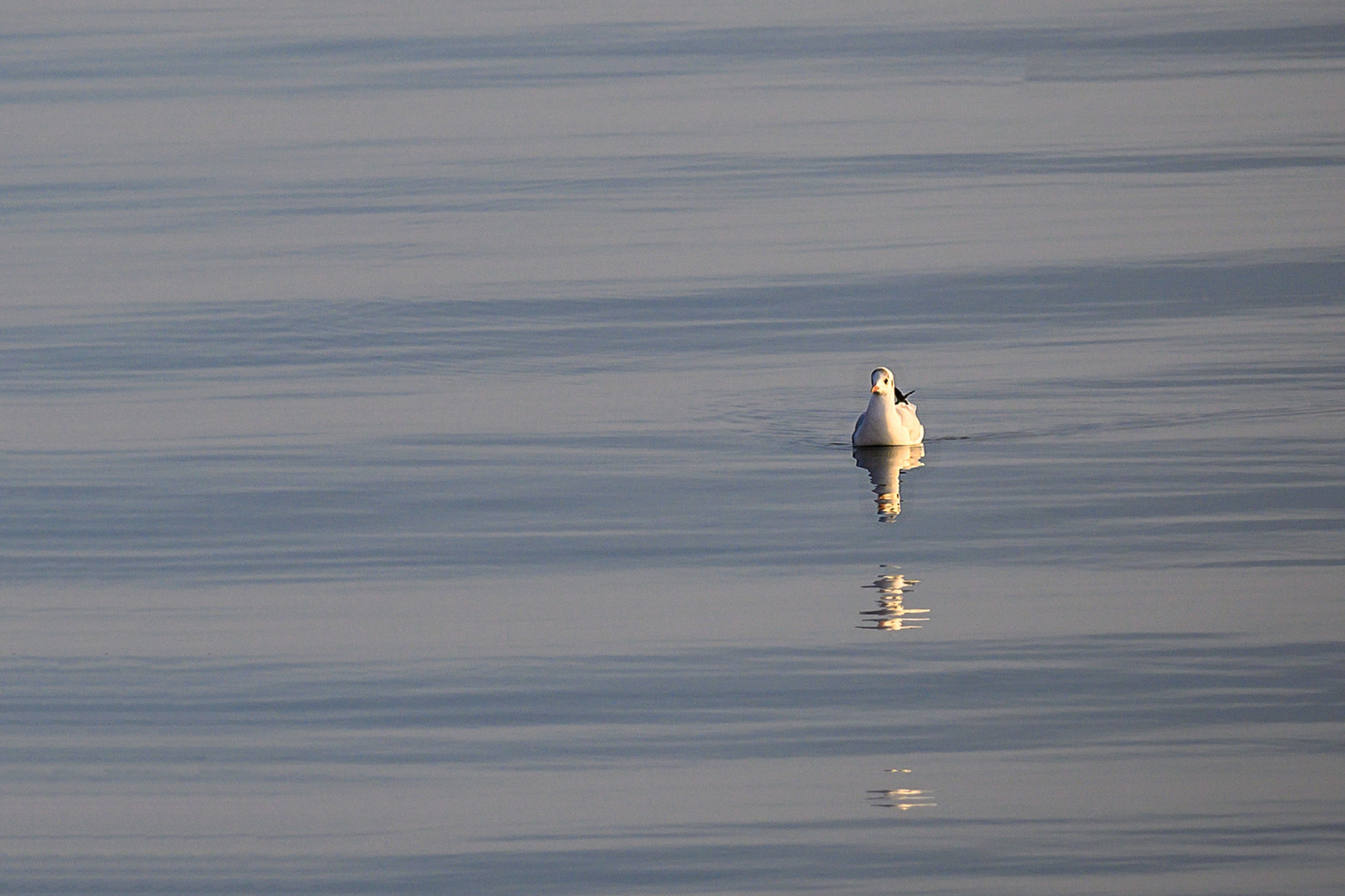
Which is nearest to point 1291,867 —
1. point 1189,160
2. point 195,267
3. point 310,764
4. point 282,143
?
point 310,764

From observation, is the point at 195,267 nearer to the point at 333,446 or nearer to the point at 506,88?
the point at 333,446

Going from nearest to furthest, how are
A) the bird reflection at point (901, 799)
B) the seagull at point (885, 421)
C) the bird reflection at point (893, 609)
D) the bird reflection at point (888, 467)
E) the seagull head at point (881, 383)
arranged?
the bird reflection at point (901, 799), the bird reflection at point (893, 609), the bird reflection at point (888, 467), the seagull at point (885, 421), the seagull head at point (881, 383)

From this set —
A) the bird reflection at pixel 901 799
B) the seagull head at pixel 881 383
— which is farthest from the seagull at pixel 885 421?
the bird reflection at pixel 901 799

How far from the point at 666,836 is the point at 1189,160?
20.6m

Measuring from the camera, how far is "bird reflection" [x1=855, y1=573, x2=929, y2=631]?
40.3ft

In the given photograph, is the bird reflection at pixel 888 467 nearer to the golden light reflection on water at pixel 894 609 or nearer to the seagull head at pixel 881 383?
the seagull head at pixel 881 383

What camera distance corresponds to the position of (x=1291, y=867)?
9.15 m

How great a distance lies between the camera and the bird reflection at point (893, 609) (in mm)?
12281

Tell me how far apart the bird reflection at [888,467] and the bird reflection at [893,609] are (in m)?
1.62

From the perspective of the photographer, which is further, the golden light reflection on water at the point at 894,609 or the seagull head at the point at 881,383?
the seagull head at the point at 881,383

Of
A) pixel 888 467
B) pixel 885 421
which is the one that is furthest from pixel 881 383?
pixel 888 467

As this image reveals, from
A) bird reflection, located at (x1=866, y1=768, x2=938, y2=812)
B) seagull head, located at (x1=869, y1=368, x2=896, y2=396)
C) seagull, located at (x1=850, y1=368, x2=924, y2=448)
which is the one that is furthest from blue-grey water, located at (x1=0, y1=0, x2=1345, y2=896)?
seagull head, located at (x1=869, y1=368, x2=896, y2=396)

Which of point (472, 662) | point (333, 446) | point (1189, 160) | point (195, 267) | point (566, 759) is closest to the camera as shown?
point (566, 759)

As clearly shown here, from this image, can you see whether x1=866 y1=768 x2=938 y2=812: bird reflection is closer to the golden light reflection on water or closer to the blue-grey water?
the blue-grey water
